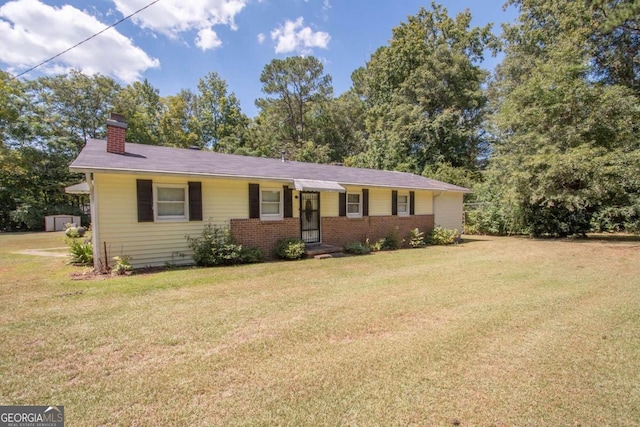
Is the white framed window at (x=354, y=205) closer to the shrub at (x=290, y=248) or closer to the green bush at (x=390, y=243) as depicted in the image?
the green bush at (x=390, y=243)

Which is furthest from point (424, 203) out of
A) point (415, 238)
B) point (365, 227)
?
point (365, 227)

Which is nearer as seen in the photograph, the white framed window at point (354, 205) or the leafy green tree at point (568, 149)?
the white framed window at point (354, 205)

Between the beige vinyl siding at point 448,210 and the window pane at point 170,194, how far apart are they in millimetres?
12514

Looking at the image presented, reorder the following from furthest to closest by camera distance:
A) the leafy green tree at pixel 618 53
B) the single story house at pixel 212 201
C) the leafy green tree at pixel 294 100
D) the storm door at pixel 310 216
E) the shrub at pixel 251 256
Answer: the leafy green tree at pixel 294 100, the leafy green tree at pixel 618 53, the storm door at pixel 310 216, the shrub at pixel 251 256, the single story house at pixel 212 201

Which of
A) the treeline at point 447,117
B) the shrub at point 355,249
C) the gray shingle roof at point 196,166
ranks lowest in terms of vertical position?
the shrub at point 355,249

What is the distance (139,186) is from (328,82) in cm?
3222

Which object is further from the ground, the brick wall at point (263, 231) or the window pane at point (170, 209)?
the window pane at point (170, 209)

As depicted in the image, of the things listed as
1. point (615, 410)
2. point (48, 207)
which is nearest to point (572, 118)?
point (615, 410)

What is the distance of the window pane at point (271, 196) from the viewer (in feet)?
35.7

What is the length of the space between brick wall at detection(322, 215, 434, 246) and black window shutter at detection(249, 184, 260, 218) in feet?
9.72

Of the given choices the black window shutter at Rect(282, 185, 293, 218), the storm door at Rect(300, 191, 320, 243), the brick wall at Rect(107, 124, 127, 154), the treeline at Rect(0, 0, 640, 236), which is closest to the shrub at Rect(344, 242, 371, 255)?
the storm door at Rect(300, 191, 320, 243)

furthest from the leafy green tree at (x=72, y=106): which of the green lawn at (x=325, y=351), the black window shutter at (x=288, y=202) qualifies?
the green lawn at (x=325, y=351)

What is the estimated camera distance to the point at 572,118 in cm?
1500

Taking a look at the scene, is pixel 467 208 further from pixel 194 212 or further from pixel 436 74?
pixel 194 212
